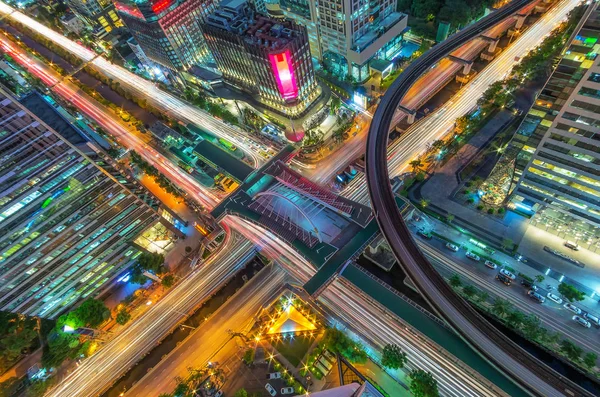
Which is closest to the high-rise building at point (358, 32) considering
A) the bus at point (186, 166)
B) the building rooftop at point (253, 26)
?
the building rooftop at point (253, 26)

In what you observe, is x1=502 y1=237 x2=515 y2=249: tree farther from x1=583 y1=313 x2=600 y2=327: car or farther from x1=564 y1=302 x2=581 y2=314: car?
x1=583 y1=313 x2=600 y2=327: car

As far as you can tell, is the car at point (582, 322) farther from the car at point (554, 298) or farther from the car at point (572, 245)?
the car at point (572, 245)

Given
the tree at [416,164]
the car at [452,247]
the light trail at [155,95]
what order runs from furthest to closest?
the light trail at [155,95]
the tree at [416,164]
the car at [452,247]

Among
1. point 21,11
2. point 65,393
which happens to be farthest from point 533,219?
point 21,11

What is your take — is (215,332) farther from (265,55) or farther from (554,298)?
(265,55)

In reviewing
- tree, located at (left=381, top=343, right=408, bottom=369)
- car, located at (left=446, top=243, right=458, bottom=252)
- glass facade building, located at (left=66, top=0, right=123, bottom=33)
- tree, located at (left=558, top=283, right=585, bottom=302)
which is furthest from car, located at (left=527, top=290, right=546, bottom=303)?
glass facade building, located at (left=66, top=0, right=123, bottom=33)

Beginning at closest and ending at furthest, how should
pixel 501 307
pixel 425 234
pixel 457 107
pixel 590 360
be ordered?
pixel 590 360
pixel 501 307
pixel 425 234
pixel 457 107

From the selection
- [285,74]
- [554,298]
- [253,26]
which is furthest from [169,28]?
[554,298]

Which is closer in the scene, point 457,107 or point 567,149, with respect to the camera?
point 567,149
